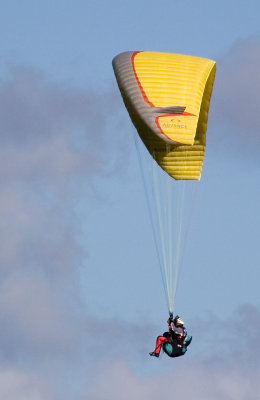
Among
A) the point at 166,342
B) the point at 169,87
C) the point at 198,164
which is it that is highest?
the point at 169,87

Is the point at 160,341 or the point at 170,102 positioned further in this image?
the point at 170,102

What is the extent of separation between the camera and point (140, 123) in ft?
143

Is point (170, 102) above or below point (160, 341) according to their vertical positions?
above

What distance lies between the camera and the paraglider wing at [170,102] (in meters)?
42.5

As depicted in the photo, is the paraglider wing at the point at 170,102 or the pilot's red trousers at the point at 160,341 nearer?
the pilot's red trousers at the point at 160,341

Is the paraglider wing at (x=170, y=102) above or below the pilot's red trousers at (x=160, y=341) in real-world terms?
above

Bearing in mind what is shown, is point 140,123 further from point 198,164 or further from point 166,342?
point 166,342

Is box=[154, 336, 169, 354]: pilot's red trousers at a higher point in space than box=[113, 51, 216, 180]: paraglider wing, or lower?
lower

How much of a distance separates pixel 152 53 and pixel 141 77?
2101 millimetres

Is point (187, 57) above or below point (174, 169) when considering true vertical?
above

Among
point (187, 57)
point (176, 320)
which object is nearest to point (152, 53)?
point (187, 57)

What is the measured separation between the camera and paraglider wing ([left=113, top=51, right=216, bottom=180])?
4253 cm

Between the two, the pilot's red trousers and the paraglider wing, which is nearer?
the pilot's red trousers

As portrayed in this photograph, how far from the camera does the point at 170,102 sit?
4328 cm
